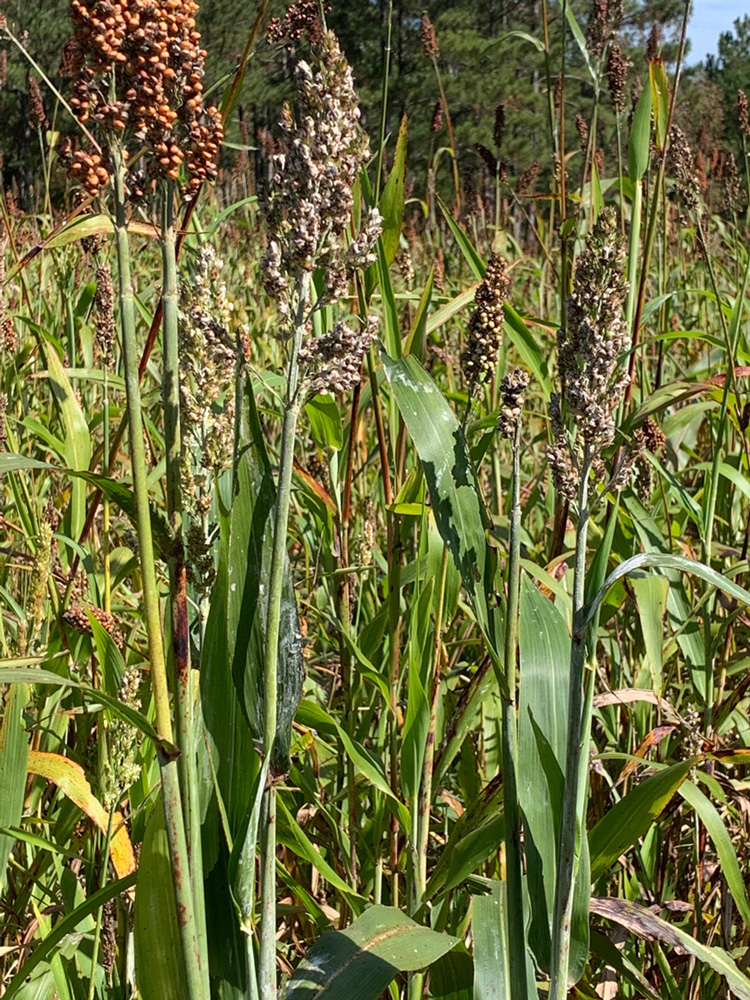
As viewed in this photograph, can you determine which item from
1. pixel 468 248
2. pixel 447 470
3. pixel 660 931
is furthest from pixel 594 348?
pixel 468 248

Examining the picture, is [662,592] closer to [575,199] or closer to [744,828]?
[744,828]

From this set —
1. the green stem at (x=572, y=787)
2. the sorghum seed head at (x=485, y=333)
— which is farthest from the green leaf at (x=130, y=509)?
the sorghum seed head at (x=485, y=333)

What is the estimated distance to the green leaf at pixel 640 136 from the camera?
1921 mm

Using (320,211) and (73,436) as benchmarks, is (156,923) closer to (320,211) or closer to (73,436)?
(320,211)

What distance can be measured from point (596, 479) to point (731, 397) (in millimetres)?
1206

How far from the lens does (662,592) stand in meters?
1.73

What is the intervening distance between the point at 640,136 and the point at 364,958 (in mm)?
1582

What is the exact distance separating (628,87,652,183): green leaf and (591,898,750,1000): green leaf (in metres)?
1.35

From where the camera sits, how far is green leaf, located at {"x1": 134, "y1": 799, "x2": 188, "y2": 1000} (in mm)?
983

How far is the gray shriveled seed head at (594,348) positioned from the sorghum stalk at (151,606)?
447 millimetres

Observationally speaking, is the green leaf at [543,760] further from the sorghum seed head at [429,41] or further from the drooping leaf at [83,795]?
the sorghum seed head at [429,41]

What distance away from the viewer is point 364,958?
105 cm

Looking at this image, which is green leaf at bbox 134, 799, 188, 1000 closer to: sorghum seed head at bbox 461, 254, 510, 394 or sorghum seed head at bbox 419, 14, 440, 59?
sorghum seed head at bbox 461, 254, 510, 394

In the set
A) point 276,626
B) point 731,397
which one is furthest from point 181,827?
point 731,397
